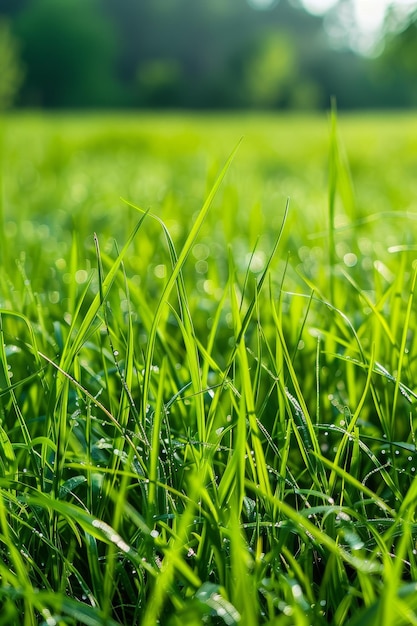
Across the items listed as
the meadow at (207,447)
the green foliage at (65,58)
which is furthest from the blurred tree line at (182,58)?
the meadow at (207,447)

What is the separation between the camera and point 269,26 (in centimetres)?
4412

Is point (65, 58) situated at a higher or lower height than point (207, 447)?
higher

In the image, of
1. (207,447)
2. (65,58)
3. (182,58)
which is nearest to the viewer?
(207,447)

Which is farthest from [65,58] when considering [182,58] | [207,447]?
[207,447]

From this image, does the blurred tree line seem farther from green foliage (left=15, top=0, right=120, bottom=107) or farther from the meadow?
the meadow

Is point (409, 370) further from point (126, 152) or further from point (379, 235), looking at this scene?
point (126, 152)

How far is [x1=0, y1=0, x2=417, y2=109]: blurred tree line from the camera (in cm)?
3441

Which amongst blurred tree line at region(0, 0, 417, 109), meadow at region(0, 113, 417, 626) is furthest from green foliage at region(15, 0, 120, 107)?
meadow at region(0, 113, 417, 626)

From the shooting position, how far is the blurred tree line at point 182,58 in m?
34.4

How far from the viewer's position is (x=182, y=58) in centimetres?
4281

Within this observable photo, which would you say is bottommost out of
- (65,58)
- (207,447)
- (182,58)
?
(207,447)

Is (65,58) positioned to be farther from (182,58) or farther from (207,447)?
(207,447)

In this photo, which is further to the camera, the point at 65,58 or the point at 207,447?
the point at 65,58

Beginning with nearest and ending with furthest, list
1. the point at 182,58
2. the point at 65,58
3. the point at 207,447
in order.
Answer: the point at 207,447
the point at 65,58
the point at 182,58
